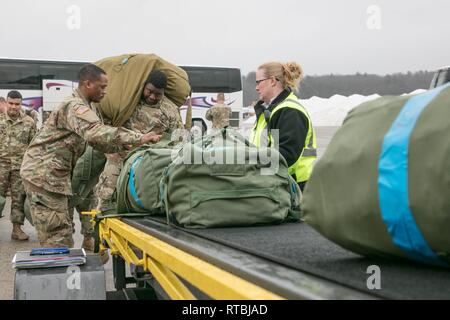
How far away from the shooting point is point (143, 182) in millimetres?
3189

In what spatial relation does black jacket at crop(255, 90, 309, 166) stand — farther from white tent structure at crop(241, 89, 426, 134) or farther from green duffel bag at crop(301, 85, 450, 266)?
white tent structure at crop(241, 89, 426, 134)

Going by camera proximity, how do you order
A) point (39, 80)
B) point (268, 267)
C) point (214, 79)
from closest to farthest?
point (268, 267) < point (39, 80) < point (214, 79)

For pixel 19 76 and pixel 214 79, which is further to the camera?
pixel 214 79

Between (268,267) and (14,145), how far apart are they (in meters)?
7.51

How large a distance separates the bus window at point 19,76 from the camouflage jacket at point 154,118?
15.9m

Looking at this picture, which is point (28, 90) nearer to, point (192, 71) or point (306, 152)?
point (192, 71)

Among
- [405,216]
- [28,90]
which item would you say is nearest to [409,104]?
[405,216]

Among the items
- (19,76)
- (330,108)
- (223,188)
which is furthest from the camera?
(330,108)

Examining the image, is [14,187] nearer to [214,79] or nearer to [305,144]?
[305,144]

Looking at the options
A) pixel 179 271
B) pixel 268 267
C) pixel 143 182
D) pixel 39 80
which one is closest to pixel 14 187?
pixel 143 182

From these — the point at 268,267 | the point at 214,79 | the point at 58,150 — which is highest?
the point at 214,79

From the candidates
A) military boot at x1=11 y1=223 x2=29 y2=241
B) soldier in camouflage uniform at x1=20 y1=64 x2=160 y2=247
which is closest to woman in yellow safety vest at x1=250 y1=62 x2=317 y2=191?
soldier in camouflage uniform at x1=20 y1=64 x2=160 y2=247
